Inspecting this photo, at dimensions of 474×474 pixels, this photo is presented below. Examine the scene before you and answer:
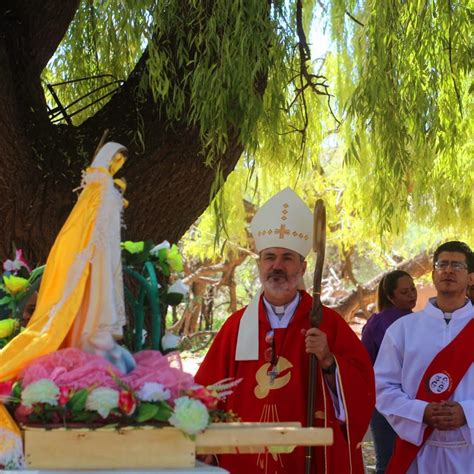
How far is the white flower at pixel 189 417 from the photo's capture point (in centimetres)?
315


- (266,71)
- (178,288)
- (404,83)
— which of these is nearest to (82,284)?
(178,288)

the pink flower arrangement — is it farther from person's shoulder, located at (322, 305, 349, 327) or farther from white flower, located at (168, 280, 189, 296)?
person's shoulder, located at (322, 305, 349, 327)

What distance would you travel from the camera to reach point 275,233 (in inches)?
200

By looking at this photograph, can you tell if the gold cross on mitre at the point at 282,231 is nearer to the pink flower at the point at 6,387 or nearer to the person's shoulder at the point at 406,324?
the person's shoulder at the point at 406,324

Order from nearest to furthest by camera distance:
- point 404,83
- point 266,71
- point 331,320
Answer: point 331,320 → point 266,71 → point 404,83

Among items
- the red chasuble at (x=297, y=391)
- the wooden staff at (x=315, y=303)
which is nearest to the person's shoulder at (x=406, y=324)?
the red chasuble at (x=297, y=391)

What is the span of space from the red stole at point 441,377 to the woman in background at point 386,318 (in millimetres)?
1860

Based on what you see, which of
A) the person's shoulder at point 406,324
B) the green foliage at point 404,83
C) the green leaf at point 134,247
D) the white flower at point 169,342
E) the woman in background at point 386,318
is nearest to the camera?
the white flower at point 169,342

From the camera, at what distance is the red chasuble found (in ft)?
→ 15.2

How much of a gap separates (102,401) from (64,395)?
0.12 m

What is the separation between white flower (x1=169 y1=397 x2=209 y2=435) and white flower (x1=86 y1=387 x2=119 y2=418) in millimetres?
188

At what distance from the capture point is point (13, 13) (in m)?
5.70

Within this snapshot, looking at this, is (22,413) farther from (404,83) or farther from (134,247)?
(404,83)

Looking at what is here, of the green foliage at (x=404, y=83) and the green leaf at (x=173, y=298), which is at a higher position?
the green foliage at (x=404, y=83)
